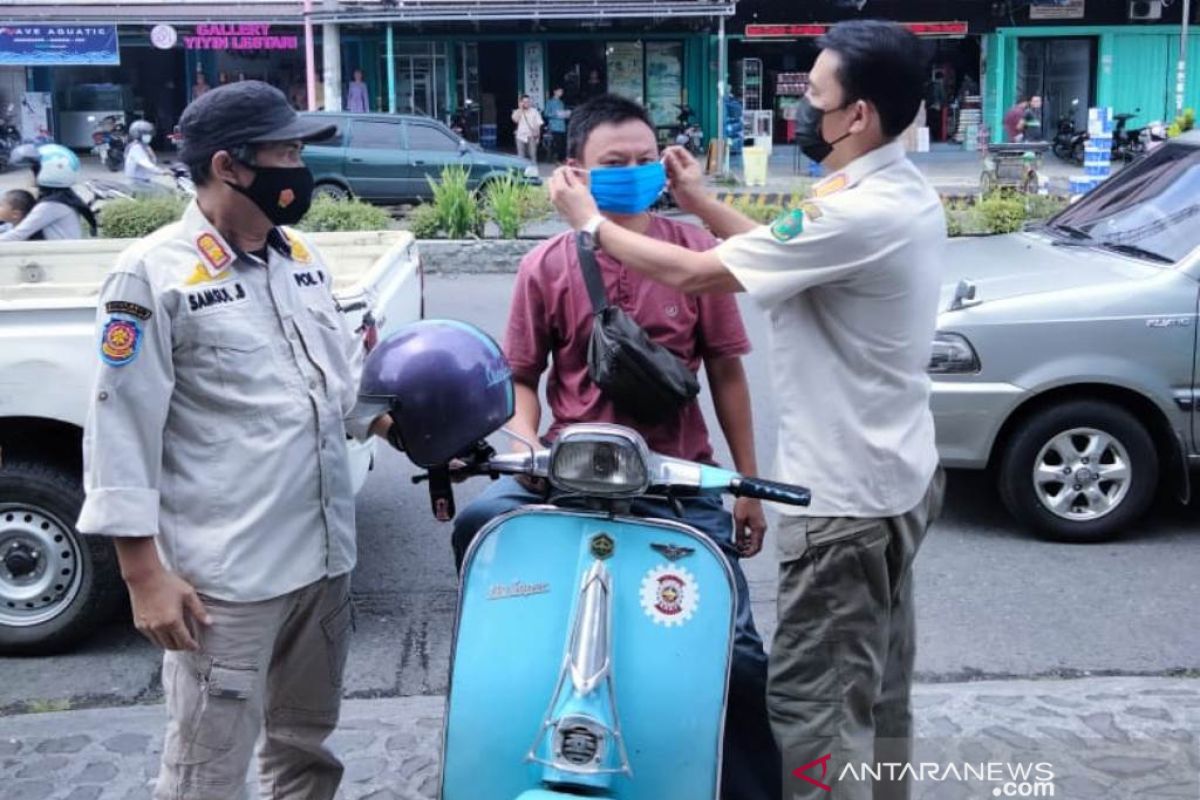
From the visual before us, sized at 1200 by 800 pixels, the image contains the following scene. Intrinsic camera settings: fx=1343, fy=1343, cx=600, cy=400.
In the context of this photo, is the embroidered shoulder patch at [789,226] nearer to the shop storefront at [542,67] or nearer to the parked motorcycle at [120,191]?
the parked motorcycle at [120,191]

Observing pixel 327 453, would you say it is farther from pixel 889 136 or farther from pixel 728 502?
pixel 728 502

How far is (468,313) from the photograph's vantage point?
1133cm

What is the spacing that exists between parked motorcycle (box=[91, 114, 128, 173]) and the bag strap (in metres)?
26.7

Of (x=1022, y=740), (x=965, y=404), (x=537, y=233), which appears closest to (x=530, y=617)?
(x=1022, y=740)

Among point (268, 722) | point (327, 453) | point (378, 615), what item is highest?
point (327, 453)

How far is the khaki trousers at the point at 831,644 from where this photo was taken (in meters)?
2.77

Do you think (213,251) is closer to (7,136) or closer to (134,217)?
(134,217)

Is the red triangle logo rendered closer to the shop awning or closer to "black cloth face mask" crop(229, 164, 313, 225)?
"black cloth face mask" crop(229, 164, 313, 225)

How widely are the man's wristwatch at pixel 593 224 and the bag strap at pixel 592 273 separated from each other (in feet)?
0.62

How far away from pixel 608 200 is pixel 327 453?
858 millimetres

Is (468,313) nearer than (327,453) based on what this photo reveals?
No

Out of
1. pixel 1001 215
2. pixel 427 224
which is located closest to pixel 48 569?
pixel 427 224

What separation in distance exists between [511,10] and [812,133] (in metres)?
24.6

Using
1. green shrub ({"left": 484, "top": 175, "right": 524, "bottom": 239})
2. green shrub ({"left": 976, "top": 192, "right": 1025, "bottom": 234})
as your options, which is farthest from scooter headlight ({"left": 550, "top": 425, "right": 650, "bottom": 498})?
green shrub ({"left": 484, "top": 175, "right": 524, "bottom": 239})
